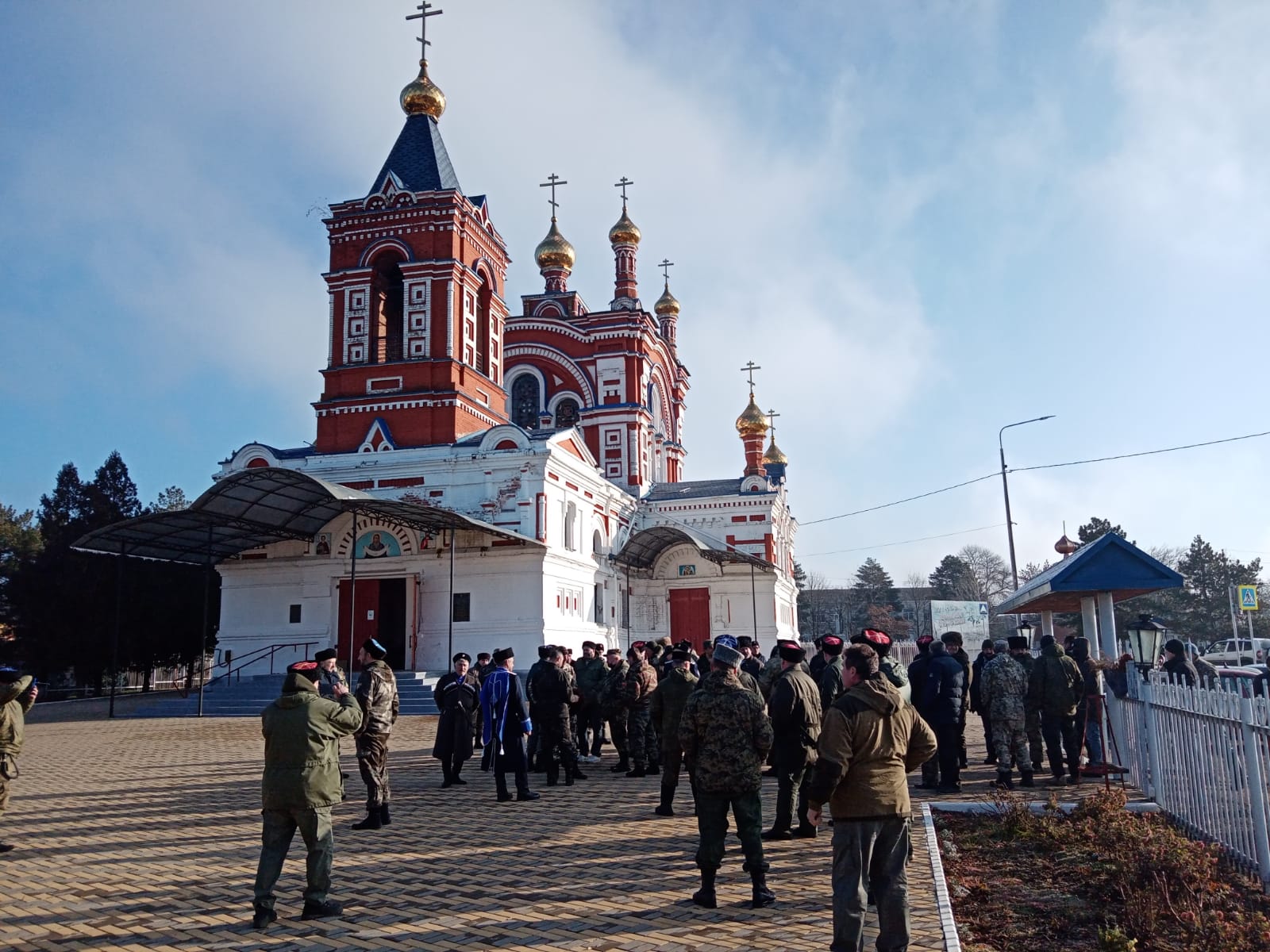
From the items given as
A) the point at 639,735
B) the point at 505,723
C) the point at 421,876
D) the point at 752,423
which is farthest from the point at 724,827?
the point at 752,423

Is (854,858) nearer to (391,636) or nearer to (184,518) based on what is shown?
(184,518)

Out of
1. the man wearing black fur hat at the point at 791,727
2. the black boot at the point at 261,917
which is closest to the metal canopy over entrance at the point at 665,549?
the man wearing black fur hat at the point at 791,727

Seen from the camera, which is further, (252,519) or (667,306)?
(667,306)

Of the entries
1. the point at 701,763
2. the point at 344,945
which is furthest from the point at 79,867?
the point at 701,763

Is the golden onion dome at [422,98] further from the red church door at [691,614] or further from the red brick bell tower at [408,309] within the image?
the red church door at [691,614]

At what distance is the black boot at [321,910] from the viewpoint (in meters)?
6.29

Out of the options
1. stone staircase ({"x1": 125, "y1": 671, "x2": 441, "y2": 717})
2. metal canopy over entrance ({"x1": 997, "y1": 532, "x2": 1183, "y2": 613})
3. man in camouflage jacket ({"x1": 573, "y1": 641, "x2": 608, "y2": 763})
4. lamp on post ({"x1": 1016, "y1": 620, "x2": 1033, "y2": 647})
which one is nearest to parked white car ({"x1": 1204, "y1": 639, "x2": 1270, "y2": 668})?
lamp on post ({"x1": 1016, "y1": 620, "x2": 1033, "y2": 647})

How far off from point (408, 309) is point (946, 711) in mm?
21890

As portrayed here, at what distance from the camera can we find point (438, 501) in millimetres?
26750

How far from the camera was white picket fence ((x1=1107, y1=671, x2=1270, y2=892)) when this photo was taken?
6.57 metres

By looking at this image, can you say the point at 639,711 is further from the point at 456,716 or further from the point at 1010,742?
the point at 1010,742

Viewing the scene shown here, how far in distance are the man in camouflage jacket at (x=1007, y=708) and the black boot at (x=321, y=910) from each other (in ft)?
24.0

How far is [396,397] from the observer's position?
28031 mm

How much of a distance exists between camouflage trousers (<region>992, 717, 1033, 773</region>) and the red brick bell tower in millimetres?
19570
